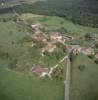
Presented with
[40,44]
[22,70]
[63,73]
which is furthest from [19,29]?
[63,73]

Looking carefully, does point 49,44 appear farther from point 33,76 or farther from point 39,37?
point 33,76

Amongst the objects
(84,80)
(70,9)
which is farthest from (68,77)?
(70,9)

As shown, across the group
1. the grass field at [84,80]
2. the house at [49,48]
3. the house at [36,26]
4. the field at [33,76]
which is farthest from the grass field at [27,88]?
the house at [36,26]

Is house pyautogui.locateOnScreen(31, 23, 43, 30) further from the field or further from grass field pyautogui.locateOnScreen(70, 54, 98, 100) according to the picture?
grass field pyautogui.locateOnScreen(70, 54, 98, 100)

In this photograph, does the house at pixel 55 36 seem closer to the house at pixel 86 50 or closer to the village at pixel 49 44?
the village at pixel 49 44

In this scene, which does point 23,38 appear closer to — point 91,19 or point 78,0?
point 91,19

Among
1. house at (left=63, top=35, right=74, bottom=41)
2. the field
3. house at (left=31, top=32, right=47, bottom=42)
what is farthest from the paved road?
house at (left=31, top=32, right=47, bottom=42)
